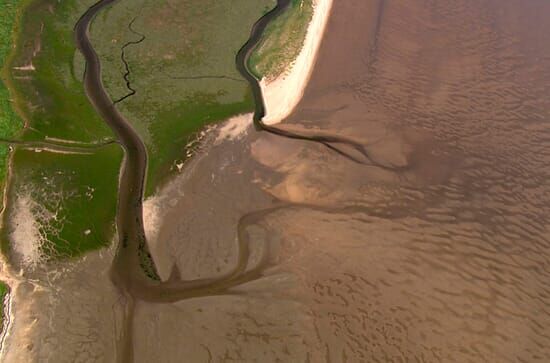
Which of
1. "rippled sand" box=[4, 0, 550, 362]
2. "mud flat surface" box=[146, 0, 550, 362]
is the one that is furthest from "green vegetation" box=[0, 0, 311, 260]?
"mud flat surface" box=[146, 0, 550, 362]

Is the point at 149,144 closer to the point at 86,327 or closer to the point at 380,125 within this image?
the point at 86,327

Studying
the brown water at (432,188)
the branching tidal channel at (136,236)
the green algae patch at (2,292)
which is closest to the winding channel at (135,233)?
the branching tidal channel at (136,236)

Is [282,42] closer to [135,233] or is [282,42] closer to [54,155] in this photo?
[54,155]

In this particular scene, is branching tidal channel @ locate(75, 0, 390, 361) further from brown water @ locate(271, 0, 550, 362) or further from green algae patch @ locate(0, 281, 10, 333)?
green algae patch @ locate(0, 281, 10, 333)

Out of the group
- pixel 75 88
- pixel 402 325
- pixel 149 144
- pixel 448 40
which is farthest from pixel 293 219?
pixel 448 40

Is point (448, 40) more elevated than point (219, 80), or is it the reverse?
point (448, 40)

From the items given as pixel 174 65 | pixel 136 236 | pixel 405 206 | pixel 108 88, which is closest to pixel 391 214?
pixel 405 206
